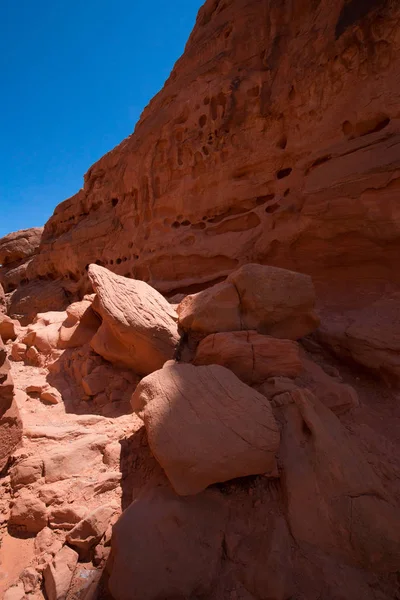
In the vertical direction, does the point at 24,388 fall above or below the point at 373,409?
above

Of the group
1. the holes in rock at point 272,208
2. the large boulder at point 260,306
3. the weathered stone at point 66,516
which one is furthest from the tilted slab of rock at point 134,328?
the holes in rock at point 272,208

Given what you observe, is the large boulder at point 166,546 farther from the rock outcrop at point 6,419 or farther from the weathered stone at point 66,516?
the rock outcrop at point 6,419

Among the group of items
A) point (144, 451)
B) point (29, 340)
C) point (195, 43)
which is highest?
point (195, 43)

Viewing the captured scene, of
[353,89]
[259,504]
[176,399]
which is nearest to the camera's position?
[259,504]

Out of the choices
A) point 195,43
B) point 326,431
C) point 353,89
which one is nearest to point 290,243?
point 353,89

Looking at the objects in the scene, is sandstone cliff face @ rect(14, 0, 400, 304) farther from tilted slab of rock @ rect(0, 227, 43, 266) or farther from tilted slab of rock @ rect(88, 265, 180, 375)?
tilted slab of rock @ rect(0, 227, 43, 266)

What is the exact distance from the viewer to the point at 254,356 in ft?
8.44

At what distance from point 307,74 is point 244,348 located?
16.3 feet

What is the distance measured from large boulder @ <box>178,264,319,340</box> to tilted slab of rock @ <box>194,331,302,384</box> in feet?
1.04

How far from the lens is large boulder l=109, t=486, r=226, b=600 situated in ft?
4.38

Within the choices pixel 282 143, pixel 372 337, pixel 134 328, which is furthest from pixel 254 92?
pixel 134 328

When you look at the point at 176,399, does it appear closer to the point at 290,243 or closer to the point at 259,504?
the point at 259,504

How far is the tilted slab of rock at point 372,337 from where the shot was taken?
3.08 meters

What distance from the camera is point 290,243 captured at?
5180mm
